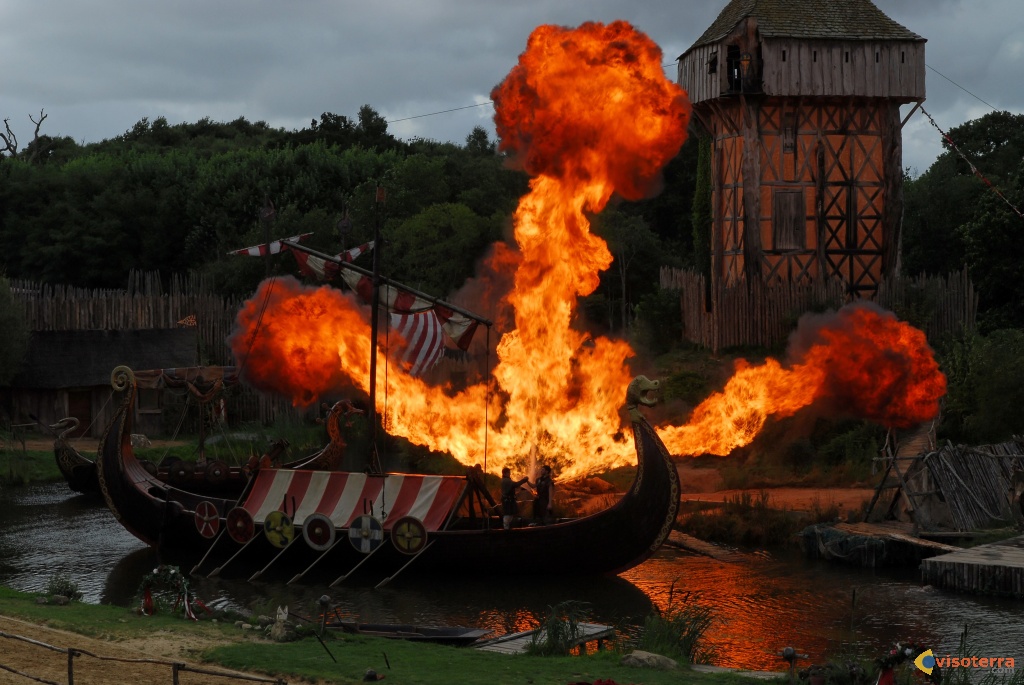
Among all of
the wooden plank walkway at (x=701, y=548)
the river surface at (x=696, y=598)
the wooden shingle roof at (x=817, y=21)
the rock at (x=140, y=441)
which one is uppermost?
the wooden shingle roof at (x=817, y=21)

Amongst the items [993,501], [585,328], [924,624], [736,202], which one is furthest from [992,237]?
[924,624]

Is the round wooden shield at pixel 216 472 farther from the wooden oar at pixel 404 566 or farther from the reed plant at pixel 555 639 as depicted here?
the reed plant at pixel 555 639

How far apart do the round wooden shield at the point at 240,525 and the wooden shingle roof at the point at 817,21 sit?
23.1 m

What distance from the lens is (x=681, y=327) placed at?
1689 inches

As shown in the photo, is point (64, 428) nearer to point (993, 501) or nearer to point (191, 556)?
point (191, 556)

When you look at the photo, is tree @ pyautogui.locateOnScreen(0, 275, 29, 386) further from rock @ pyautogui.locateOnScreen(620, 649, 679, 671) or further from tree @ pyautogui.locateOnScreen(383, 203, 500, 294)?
rock @ pyautogui.locateOnScreen(620, 649, 679, 671)

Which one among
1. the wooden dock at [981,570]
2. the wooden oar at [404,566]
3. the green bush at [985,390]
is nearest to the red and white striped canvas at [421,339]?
the wooden oar at [404,566]

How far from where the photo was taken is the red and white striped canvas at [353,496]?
83.4ft

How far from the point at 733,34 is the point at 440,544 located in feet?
75.3

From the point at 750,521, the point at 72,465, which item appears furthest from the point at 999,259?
the point at 72,465

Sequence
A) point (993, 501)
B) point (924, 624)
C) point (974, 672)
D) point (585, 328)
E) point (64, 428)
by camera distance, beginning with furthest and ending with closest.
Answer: point (585, 328) < point (64, 428) < point (993, 501) < point (924, 624) < point (974, 672)

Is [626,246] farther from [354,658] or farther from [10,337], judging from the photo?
[354,658]

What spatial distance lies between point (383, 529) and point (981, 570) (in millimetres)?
10243

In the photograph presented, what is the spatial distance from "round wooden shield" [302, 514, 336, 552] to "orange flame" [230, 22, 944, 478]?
145 inches
